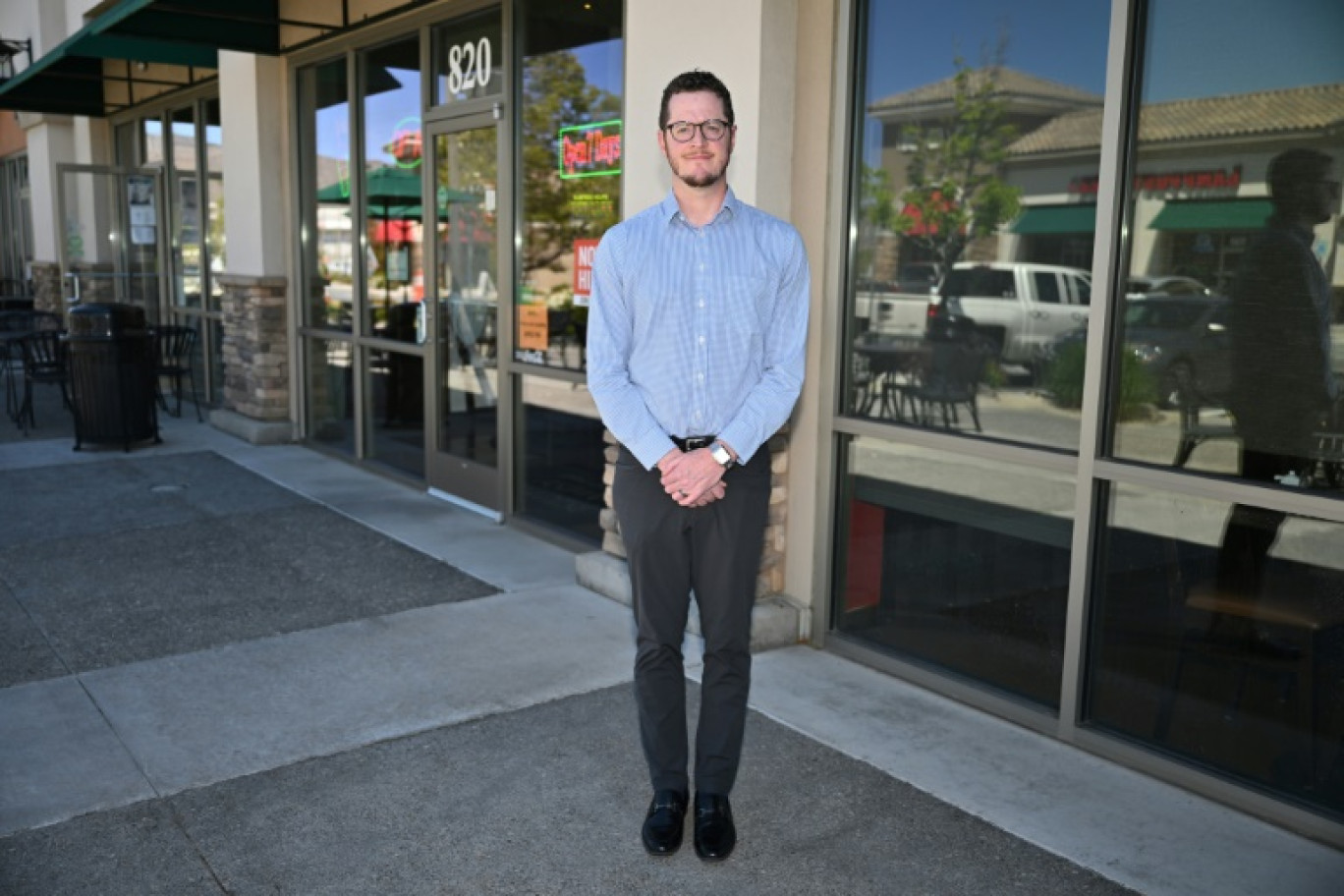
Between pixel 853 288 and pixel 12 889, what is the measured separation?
11.7 ft

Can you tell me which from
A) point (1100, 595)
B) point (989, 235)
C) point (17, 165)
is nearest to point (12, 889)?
point (1100, 595)

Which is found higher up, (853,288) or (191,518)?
(853,288)

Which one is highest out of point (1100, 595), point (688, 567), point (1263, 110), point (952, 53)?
point (952, 53)

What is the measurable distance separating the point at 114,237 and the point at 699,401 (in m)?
13.2

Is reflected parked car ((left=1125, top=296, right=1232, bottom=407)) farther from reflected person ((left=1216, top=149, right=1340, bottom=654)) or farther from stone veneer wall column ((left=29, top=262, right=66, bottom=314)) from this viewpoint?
stone veneer wall column ((left=29, top=262, right=66, bottom=314))

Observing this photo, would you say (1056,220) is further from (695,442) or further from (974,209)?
(695,442)

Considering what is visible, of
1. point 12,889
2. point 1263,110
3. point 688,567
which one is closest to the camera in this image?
point 12,889

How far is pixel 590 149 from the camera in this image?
251 inches

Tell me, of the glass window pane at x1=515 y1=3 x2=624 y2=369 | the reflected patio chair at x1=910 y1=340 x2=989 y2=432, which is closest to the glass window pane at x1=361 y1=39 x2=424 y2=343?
the glass window pane at x1=515 y1=3 x2=624 y2=369

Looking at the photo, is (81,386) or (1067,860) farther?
(81,386)

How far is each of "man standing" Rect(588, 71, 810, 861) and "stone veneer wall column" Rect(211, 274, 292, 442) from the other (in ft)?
23.5

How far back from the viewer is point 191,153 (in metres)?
12.2

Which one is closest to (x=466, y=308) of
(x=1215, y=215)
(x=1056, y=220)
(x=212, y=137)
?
(x=1056, y=220)

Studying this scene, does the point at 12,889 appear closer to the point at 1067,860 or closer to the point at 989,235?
the point at 1067,860
